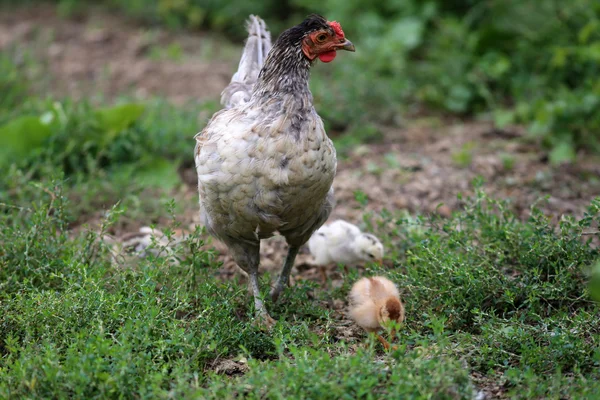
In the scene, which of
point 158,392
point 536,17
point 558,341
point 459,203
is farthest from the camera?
point 536,17

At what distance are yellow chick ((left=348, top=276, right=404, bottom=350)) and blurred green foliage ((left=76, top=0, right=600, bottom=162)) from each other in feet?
11.6

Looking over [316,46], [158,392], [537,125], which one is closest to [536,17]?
[537,125]

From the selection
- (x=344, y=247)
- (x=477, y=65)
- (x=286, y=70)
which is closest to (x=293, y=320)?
(x=344, y=247)

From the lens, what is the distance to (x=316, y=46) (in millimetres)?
4062

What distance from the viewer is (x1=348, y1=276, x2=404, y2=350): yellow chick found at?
385cm

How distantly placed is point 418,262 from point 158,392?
205 centimetres

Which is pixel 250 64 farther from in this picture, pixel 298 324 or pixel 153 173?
pixel 298 324

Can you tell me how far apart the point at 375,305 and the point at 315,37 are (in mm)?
1584

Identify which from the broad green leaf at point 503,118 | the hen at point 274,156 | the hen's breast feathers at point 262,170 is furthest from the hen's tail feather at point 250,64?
the broad green leaf at point 503,118

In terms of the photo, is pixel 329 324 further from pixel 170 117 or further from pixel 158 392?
pixel 170 117

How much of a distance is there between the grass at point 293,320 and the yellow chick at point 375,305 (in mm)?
126

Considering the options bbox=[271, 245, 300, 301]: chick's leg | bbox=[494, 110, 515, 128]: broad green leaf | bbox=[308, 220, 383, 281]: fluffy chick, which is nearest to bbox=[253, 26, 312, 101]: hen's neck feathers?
bbox=[271, 245, 300, 301]: chick's leg

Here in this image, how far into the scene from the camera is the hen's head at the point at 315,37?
13.2 ft

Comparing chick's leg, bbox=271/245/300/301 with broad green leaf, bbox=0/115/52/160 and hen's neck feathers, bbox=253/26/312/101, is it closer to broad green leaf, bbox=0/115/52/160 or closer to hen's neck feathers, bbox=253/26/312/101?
hen's neck feathers, bbox=253/26/312/101
